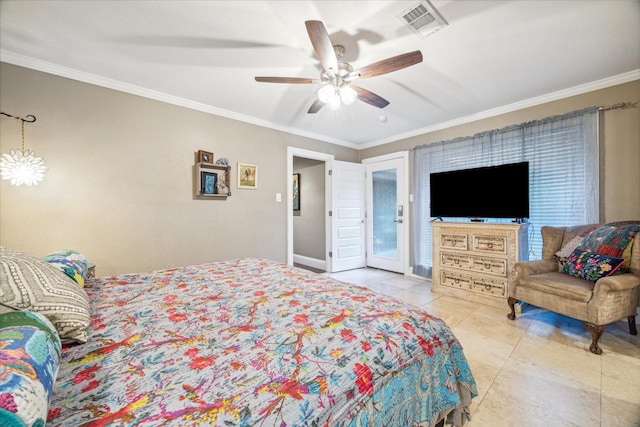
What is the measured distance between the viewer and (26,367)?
536 mm

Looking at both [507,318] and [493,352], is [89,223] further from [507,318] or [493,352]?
[507,318]

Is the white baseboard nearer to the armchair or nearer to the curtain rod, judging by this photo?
the armchair

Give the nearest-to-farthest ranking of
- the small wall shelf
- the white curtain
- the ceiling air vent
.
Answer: the ceiling air vent, the white curtain, the small wall shelf

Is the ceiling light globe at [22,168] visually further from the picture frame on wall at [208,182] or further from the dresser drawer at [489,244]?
the dresser drawer at [489,244]

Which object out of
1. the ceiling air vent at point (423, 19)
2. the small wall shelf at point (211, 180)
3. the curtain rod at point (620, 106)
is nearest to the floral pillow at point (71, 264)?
the small wall shelf at point (211, 180)

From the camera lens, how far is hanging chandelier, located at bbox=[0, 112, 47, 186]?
7.12 ft

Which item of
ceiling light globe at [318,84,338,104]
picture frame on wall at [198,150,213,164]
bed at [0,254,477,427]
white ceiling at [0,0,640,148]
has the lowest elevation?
bed at [0,254,477,427]

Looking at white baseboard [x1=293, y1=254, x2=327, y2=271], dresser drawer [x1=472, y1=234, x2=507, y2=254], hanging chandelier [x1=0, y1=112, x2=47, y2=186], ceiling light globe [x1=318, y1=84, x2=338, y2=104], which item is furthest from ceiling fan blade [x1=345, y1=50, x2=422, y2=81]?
white baseboard [x1=293, y1=254, x2=327, y2=271]

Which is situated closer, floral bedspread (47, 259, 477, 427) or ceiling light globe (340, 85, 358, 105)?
floral bedspread (47, 259, 477, 427)

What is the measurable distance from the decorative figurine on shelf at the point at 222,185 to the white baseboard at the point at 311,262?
94.1 inches

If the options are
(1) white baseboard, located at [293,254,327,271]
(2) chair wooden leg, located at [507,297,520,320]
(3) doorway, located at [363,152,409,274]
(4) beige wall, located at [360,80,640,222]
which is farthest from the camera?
(1) white baseboard, located at [293,254,327,271]

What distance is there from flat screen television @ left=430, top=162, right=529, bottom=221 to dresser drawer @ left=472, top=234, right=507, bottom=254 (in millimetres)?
293

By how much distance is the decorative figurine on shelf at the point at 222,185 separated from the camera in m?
3.25

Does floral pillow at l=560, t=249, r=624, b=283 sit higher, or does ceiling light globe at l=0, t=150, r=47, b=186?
ceiling light globe at l=0, t=150, r=47, b=186
